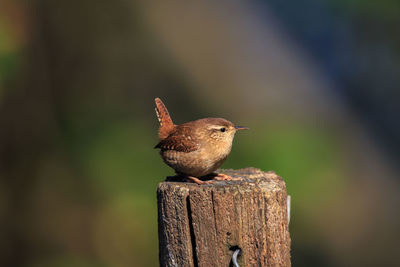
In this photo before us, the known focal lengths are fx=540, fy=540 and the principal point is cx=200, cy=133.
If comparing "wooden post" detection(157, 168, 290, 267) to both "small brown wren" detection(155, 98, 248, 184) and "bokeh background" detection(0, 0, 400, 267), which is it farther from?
"bokeh background" detection(0, 0, 400, 267)

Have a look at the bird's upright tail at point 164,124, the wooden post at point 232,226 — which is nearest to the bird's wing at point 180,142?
the bird's upright tail at point 164,124

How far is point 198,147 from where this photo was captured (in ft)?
10.4

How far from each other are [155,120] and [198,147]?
3442 millimetres

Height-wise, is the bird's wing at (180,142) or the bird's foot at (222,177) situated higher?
the bird's wing at (180,142)

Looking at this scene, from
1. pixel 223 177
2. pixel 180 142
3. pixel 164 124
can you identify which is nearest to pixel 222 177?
pixel 223 177

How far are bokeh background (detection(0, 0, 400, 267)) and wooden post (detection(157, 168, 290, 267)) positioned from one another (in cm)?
317

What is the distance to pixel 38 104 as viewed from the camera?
6.43 meters

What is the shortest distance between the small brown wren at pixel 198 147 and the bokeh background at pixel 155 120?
2.41 m

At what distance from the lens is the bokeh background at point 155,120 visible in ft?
20.0

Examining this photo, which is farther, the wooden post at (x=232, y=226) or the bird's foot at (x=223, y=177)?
the bird's foot at (x=223, y=177)

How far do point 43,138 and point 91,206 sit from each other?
984 mm

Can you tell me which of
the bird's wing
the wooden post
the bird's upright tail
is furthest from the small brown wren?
the wooden post

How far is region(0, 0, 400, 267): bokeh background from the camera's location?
609 centimetres

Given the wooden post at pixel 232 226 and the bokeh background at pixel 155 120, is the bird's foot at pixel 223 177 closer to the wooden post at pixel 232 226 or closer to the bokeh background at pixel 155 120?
the wooden post at pixel 232 226
